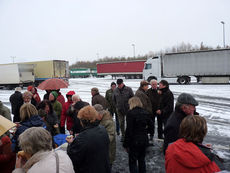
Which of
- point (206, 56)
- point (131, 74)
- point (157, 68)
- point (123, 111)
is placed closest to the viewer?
point (123, 111)

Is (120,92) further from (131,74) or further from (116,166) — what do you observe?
(131,74)

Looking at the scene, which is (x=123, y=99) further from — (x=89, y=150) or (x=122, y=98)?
(x=89, y=150)

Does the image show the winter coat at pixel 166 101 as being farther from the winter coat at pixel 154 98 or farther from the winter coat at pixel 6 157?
the winter coat at pixel 6 157

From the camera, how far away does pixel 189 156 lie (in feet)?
6.05

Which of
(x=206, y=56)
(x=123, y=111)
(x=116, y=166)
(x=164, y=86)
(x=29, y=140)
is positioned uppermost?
(x=206, y=56)

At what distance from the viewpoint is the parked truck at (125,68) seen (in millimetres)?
38031

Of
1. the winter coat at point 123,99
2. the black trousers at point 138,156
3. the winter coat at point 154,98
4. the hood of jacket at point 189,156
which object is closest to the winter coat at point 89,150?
the hood of jacket at point 189,156

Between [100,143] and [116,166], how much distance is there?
7.60 ft

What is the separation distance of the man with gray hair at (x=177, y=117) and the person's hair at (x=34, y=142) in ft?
5.87

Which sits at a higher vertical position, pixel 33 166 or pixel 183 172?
pixel 33 166

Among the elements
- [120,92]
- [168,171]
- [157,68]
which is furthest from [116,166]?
[157,68]

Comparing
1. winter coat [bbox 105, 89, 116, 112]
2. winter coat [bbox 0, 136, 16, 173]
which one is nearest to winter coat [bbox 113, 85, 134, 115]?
winter coat [bbox 105, 89, 116, 112]

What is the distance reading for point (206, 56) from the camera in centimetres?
2266

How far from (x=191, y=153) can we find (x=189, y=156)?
0.03m
